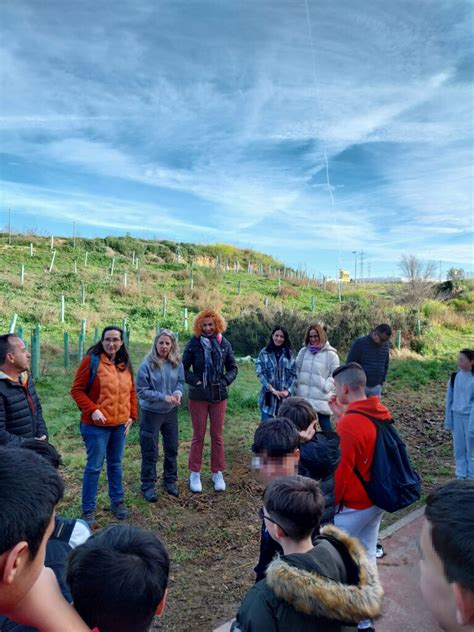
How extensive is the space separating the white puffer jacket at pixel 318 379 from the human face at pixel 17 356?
2.97 m

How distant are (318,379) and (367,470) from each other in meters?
2.54

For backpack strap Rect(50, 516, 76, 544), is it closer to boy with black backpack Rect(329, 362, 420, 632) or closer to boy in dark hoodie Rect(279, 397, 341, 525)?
boy in dark hoodie Rect(279, 397, 341, 525)

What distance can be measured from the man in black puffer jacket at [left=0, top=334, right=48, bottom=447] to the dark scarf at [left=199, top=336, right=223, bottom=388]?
1.79 metres

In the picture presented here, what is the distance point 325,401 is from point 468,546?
420 cm

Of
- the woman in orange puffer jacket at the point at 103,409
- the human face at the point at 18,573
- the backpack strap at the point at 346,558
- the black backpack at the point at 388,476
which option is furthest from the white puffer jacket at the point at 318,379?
the human face at the point at 18,573

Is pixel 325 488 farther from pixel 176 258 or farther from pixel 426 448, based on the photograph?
pixel 176 258

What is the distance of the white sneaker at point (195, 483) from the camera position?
472cm

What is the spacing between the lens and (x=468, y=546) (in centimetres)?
93

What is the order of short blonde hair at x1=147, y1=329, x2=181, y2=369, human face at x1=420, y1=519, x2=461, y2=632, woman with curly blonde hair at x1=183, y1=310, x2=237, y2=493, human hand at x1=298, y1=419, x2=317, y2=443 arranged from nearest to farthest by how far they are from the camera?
human face at x1=420, y1=519, x2=461, y2=632, human hand at x1=298, y1=419, x2=317, y2=443, short blonde hair at x1=147, y1=329, x2=181, y2=369, woman with curly blonde hair at x1=183, y1=310, x2=237, y2=493

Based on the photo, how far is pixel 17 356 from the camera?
10.8 feet

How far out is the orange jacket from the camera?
3922mm

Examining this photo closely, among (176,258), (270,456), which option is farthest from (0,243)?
(270,456)

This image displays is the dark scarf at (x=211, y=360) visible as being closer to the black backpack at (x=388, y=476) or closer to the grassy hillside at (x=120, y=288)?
the black backpack at (x=388, y=476)

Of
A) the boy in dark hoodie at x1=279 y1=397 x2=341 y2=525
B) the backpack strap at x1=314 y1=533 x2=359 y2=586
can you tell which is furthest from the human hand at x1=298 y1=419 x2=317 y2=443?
the backpack strap at x1=314 y1=533 x2=359 y2=586
